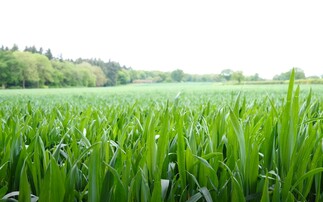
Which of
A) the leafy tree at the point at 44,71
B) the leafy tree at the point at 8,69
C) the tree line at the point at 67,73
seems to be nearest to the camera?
the leafy tree at the point at 8,69

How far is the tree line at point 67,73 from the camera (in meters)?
20.2

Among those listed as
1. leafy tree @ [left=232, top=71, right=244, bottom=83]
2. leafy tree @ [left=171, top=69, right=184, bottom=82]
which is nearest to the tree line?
leafy tree @ [left=171, top=69, right=184, bottom=82]

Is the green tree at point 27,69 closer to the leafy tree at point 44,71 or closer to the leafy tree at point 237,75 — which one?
the leafy tree at point 44,71

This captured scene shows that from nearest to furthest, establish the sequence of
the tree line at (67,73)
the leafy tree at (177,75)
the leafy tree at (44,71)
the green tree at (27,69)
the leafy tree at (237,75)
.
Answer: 1. the tree line at (67,73)
2. the green tree at (27,69)
3. the leafy tree at (44,71)
4. the leafy tree at (177,75)
5. the leafy tree at (237,75)

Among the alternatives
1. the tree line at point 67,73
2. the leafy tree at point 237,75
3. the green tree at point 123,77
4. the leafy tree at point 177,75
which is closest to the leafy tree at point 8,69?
the tree line at point 67,73

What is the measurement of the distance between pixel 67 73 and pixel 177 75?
410 inches

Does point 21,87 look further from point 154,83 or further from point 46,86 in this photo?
point 154,83

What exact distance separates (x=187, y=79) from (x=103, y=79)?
8874 mm

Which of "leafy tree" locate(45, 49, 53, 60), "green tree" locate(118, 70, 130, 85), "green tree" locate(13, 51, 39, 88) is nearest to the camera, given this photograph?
"green tree" locate(13, 51, 39, 88)

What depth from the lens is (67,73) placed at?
92.4ft

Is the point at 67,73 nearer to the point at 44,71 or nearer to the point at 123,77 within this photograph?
the point at 44,71

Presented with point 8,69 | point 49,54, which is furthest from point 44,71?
A: point 49,54

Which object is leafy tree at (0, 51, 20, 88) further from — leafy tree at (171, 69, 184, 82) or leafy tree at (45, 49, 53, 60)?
leafy tree at (171, 69, 184, 82)

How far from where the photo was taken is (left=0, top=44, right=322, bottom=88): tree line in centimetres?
2025
